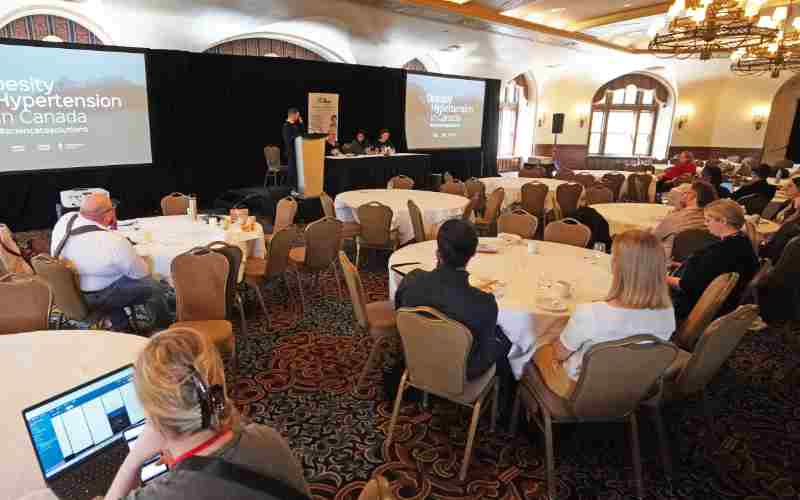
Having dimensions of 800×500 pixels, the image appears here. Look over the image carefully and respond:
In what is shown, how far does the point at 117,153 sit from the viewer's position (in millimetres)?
8188

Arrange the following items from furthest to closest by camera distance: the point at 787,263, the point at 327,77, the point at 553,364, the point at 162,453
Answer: the point at 327,77 < the point at 787,263 < the point at 553,364 < the point at 162,453

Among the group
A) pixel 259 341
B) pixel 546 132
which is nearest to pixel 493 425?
pixel 259 341

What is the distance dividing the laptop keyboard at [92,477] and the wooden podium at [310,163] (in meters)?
7.58

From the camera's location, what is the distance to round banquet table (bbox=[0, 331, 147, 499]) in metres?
1.40

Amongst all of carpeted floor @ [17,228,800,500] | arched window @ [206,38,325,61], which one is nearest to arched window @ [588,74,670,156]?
arched window @ [206,38,325,61]

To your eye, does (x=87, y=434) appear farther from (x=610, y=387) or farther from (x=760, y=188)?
(x=760, y=188)

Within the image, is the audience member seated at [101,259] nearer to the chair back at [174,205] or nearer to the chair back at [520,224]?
the chair back at [174,205]

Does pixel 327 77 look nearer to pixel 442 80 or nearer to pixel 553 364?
pixel 442 80

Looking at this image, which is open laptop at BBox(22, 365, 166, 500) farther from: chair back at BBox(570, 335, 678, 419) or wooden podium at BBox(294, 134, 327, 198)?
wooden podium at BBox(294, 134, 327, 198)

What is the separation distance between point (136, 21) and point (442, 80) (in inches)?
305

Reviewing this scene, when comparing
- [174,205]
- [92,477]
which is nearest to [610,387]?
[92,477]

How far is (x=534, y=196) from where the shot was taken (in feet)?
23.8

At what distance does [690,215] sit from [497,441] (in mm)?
3013

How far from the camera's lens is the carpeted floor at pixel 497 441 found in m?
2.51
